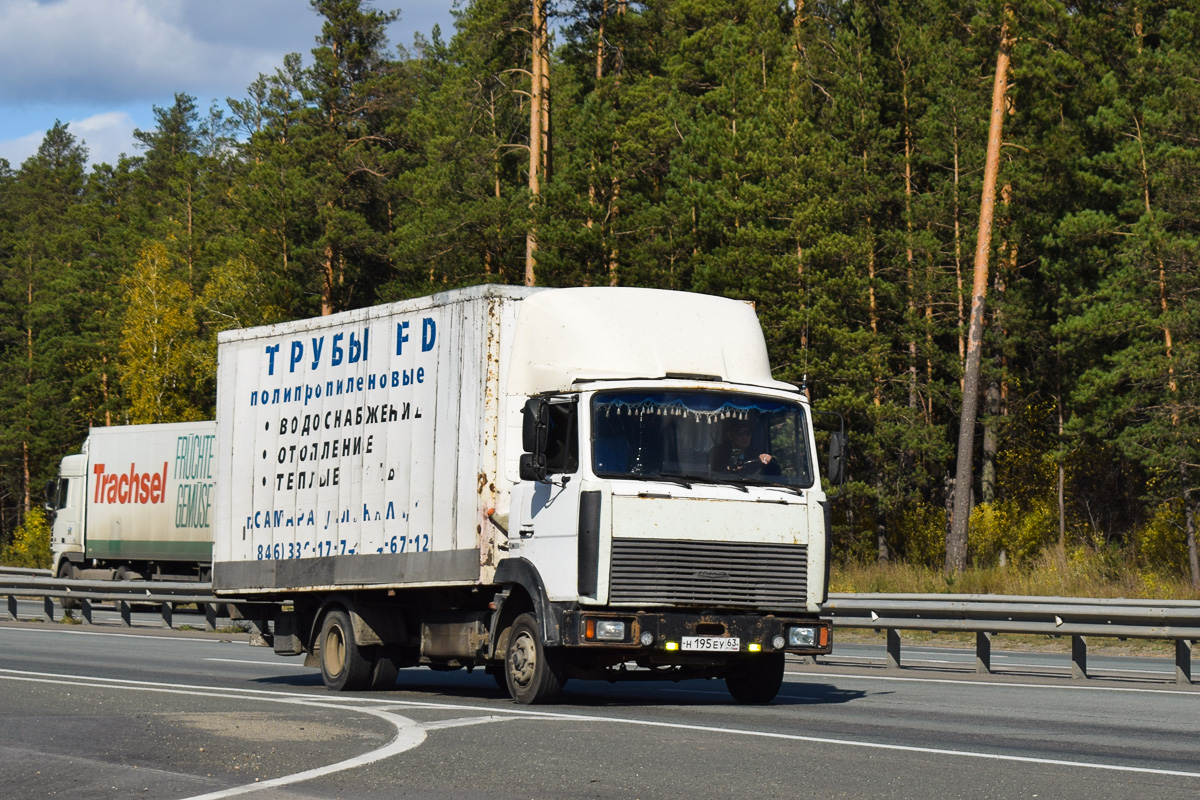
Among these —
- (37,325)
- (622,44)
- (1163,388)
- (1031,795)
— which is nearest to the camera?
(1031,795)

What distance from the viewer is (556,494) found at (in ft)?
39.9

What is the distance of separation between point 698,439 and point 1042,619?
665 cm

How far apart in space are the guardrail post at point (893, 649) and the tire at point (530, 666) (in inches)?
267

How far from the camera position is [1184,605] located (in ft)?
54.5

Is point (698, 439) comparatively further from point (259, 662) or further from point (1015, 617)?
point (259, 662)

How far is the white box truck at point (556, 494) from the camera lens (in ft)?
39.1

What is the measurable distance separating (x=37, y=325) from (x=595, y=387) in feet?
276

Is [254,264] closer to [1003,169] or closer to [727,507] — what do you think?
[1003,169]

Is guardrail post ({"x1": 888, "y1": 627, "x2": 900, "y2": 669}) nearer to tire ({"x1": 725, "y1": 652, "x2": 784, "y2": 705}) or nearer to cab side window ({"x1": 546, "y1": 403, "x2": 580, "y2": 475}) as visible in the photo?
tire ({"x1": 725, "y1": 652, "x2": 784, "y2": 705})

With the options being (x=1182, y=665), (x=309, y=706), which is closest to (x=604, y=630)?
(x=309, y=706)

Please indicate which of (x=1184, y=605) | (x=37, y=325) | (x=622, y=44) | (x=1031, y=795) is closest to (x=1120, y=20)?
(x=622, y=44)

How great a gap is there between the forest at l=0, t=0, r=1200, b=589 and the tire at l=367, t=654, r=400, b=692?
19.3m

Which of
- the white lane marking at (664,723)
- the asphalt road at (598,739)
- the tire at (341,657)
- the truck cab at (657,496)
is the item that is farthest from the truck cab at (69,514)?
the truck cab at (657,496)

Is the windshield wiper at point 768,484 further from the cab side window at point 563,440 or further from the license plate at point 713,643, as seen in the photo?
the cab side window at point 563,440
